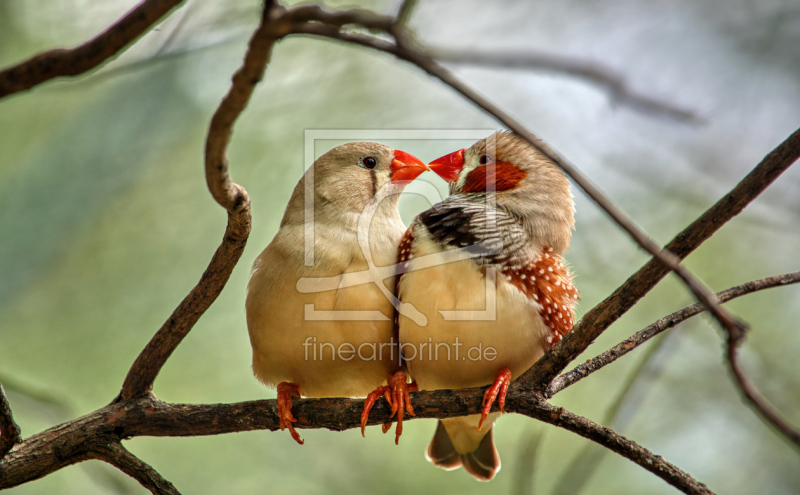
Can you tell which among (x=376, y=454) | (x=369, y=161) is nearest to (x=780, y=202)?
(x=369, y=161)

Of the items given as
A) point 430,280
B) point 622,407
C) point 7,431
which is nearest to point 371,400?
point 430,280

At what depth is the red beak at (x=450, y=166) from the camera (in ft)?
7.52

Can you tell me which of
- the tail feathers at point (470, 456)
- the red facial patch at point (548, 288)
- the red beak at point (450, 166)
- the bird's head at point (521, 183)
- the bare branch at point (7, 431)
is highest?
the red beak at point (450, 166)

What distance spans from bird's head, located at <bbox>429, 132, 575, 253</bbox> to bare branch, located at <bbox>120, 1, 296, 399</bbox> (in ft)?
2.81

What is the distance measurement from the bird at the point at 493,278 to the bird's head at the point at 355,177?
27 centimetres

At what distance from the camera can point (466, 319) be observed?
179 cm

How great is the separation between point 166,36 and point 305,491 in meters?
2.46

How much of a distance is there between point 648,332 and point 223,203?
1.16 m

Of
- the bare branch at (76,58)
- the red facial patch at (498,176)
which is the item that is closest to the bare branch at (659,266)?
the red facial patch at (498,176)

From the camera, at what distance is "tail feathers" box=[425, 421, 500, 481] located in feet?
7.95

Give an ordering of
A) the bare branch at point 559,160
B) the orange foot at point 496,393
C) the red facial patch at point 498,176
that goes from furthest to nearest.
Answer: the red facial patch at point 498,176, the orange foot at point 496,393, the bare branch at point 559,160

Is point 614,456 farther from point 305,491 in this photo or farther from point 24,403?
point 24,403

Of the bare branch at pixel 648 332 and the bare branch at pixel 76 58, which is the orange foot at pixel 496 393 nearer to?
the bare branch at pixel 648 332

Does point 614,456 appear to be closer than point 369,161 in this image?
No
